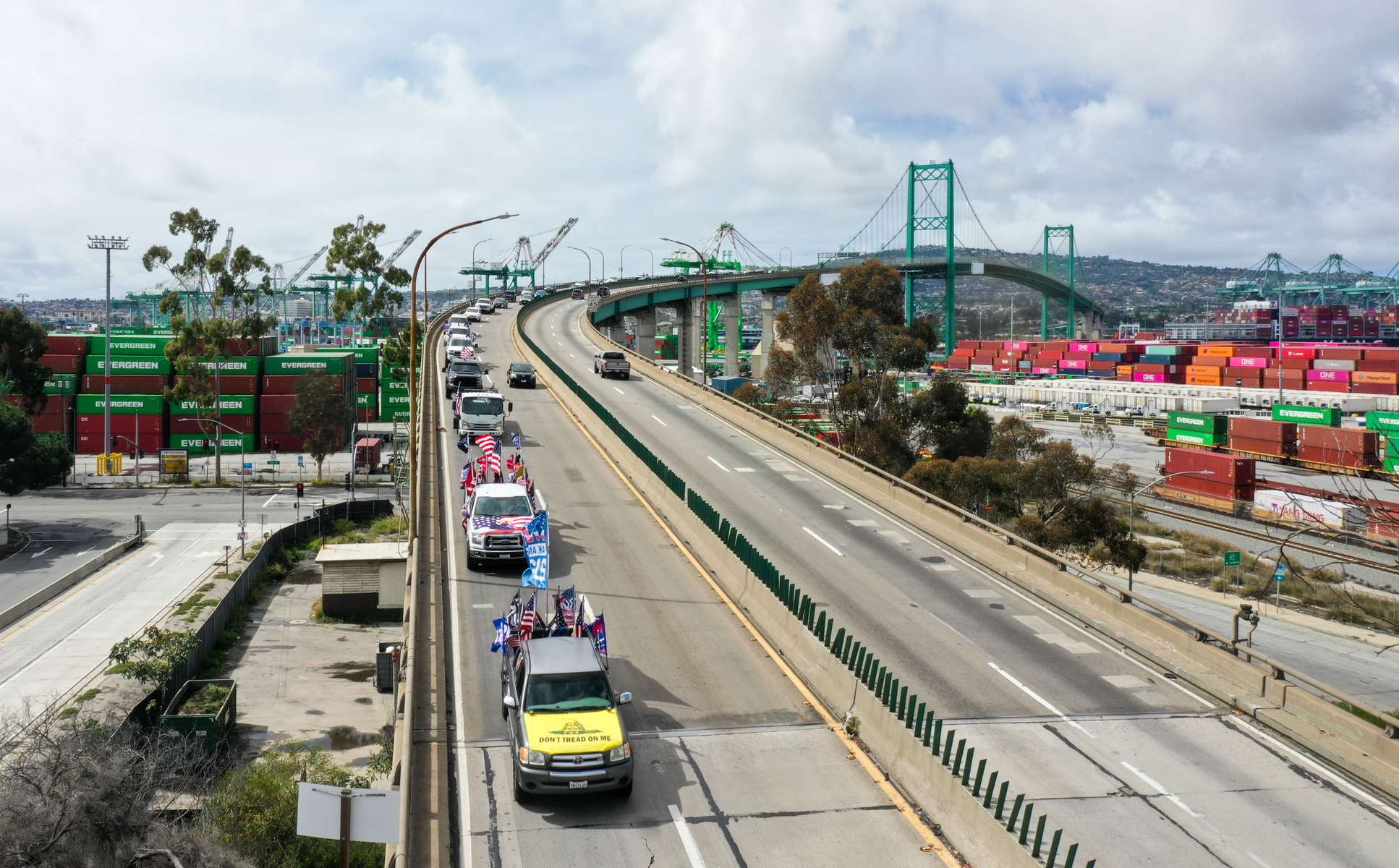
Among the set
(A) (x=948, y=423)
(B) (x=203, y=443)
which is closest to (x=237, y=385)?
(B) (x=203, y=443)

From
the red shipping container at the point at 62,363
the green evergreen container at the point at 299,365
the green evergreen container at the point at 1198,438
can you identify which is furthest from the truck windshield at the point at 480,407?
the green evergreen container at the point at 1198,438

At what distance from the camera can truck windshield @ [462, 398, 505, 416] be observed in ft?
146

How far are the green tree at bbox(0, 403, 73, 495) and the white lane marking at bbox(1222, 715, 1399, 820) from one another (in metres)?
61.9

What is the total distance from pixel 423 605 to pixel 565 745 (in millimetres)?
9353

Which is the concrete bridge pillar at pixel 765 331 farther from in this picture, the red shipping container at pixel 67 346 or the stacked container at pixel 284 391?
the red shipping container at pixel 67 346

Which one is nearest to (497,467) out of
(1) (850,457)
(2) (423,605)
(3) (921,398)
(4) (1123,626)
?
(2) (423,605)

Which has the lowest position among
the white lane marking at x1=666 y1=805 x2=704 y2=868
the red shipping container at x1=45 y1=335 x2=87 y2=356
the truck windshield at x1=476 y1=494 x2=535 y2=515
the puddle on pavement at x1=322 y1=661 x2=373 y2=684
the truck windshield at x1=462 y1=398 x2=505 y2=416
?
the puddle on pavement at x1=322 y1=661 x2=373 y2=684

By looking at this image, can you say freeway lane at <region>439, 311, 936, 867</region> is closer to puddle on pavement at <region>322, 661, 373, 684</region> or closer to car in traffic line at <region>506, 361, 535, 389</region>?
puddle on pavement at <region>322, 661, 373, 684</region>

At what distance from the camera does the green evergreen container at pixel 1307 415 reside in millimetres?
91375

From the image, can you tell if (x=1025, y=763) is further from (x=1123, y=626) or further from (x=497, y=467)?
(x=497, y=467)

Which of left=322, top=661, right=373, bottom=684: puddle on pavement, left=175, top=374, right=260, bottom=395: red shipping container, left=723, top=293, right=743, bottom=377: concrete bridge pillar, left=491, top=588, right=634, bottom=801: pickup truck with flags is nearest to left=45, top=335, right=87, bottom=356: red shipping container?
left=175, top=374, right=260, bottom=395: red shipping container

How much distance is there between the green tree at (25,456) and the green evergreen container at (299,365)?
73.7ft

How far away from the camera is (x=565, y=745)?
50.5ft

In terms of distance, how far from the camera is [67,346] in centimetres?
8612
